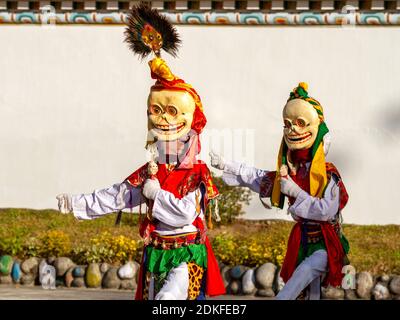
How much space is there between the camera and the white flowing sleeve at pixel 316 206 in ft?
35.2

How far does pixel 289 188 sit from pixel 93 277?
3354 mm

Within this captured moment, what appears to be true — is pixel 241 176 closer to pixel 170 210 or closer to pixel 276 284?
pixel 170 210

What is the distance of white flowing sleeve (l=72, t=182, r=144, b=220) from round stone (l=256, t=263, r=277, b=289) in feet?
8.77

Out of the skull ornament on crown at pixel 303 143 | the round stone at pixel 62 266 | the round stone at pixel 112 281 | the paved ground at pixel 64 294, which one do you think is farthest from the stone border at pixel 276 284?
the skull ornament on crown at pixel 303 143

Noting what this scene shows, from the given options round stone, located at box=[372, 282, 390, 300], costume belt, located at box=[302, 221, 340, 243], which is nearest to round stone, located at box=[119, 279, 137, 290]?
round stone, located at box=[372, 282, 390, 300]

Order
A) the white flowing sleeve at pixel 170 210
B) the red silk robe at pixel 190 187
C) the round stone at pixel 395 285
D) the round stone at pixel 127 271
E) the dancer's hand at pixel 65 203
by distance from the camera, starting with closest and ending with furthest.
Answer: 1. the white flowing sleeve at pixel 170 210
2. the red silk robe at pixel 190 187
3. the dancer's hand at pixel 65 203
4. the round stone at pixel 395 285
5. the round stone at pixel 127 271

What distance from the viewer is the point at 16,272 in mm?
13914

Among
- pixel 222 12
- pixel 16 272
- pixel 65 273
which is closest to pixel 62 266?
pixel 65 273

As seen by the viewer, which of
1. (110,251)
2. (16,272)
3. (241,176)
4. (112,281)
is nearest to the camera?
(241,176)

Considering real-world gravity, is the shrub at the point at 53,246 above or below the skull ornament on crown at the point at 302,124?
below

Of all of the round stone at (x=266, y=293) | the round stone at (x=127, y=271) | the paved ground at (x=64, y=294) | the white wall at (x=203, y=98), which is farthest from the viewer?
the white wall at (x=203, y=98)

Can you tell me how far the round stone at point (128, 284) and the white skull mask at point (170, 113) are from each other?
308 cm

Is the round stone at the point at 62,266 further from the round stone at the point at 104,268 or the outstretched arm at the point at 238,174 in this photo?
the outstretched arm at the point at 238,174
